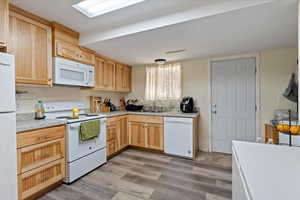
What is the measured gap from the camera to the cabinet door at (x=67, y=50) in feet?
7.04

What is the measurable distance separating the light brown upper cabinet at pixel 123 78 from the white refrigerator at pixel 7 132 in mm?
2272

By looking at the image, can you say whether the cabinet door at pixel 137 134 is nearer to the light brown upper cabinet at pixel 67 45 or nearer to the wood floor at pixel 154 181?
the wood floor at pixel 154 181

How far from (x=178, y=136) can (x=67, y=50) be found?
2.49 m

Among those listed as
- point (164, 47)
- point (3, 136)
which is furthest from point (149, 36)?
point (3, 136)

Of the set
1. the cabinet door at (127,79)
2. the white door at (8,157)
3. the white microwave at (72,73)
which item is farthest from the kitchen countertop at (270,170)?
the cabinet door at (127,79)

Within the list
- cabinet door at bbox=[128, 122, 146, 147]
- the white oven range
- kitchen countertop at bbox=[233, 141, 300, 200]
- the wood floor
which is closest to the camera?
kitchen countertop at bbox=[233, 141, 300, 200]

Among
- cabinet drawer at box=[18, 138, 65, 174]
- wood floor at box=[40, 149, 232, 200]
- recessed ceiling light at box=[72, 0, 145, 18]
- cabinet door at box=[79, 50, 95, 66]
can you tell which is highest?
recessed ceiling light at box=[72, 0, 145, 18]

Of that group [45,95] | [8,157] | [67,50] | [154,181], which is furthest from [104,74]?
[154,181]

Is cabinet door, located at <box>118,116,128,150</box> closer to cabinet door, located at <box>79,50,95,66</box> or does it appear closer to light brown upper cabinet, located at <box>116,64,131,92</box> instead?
light brown upper cabinet, located at <box>116,64,131,92</box>

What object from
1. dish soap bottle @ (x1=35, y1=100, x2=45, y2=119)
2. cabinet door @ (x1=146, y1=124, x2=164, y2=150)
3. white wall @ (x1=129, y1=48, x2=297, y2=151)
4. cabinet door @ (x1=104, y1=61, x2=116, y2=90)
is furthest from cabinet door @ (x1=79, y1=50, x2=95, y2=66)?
white wall @ (x1=129, y1=48, x2=297, y2=151)

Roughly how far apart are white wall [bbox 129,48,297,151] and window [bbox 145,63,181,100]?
39 cm

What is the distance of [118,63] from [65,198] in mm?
2816

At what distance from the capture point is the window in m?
3.57

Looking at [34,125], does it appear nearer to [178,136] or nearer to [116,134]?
[116,134]
